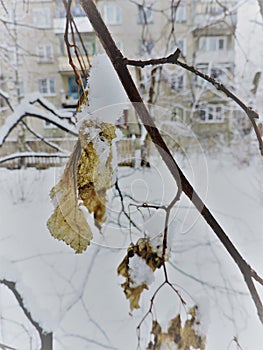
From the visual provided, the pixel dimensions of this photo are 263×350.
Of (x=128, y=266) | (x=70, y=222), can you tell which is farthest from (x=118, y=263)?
(x=70, y=222)

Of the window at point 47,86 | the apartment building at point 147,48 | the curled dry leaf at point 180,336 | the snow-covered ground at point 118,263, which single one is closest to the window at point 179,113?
the apartment building at point 147,48

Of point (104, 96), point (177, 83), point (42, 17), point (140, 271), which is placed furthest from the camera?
point (177, 83)

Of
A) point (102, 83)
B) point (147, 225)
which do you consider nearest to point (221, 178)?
point (147, 225)

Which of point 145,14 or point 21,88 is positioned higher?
point 145,14

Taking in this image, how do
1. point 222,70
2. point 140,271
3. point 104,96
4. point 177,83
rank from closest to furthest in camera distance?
1. point 104,96
2. point 140,271
3. point 222,70
4. point 177,83

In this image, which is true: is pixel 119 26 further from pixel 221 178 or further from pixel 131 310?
pixel 131 310

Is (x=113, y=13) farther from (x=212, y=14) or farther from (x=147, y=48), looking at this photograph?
(x=212, y=14)

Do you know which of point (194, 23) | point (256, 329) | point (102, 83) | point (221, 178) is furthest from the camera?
point (194, 23)
